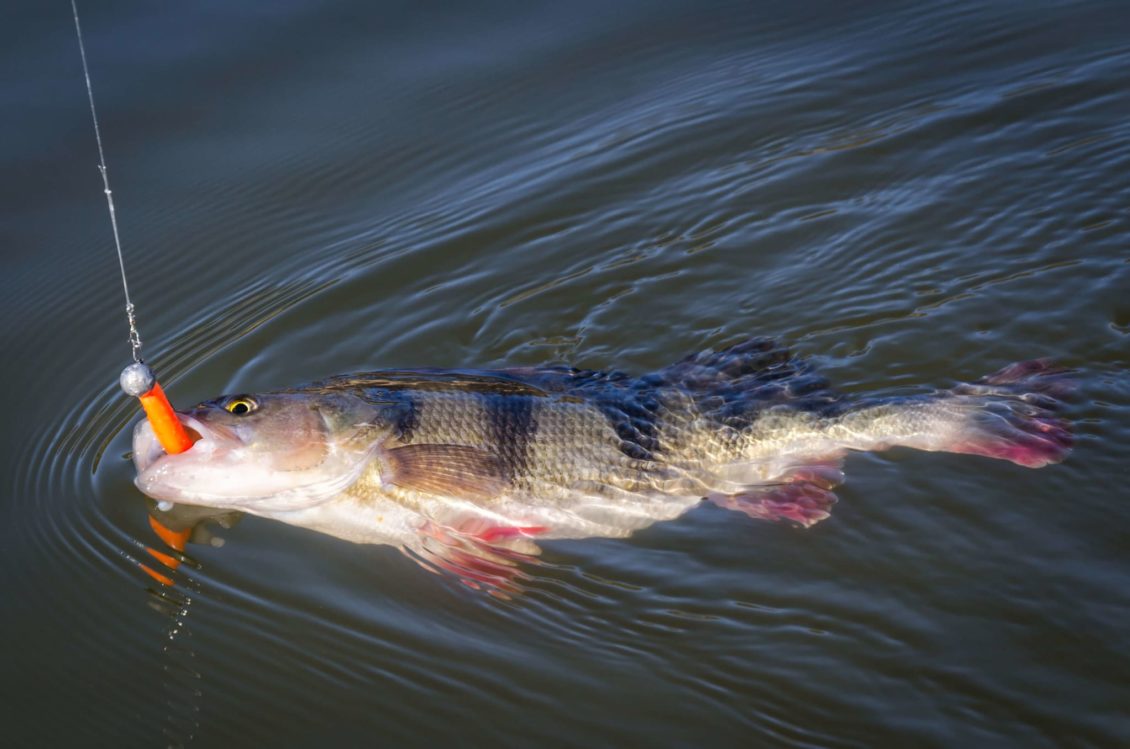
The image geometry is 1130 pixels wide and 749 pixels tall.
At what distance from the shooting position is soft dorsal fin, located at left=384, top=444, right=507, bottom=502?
4.64 metres

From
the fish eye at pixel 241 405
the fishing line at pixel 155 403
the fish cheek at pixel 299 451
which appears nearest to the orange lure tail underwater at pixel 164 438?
the fishing line at pixel 155 403

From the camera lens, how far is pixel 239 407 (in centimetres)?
484

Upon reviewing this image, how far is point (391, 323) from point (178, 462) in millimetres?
1858

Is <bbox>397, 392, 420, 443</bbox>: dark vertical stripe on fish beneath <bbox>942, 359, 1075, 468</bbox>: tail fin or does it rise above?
above

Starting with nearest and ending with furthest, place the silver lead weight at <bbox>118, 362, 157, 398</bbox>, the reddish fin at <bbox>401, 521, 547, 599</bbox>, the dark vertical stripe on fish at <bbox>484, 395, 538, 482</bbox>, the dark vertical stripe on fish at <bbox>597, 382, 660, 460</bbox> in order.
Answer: the silver lead weight at <bbox>118, 362, 157, 398</bbox> < the reddish fin at <bbox>401, 521, 547, 599</bbox> < the dark vertical stripe on fish at <bbox>484, 395, 538, 482</bbox> < the dark vertical stripe on fish at <bbox>597, 382, 660, 460</bbox>

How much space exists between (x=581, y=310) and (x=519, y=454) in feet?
5.69

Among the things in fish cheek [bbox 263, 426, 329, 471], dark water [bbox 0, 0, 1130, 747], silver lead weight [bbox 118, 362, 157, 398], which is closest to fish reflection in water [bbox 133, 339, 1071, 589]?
fish cheek [bbox 263, 426, 329, 471]

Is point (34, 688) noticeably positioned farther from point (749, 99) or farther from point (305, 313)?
point (749, 99)

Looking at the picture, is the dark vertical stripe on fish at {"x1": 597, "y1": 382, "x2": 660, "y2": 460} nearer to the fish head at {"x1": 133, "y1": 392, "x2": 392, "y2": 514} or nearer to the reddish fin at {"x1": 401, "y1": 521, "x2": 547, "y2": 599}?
the reddish fin at {"x1": 401, "y1": 521, "x2": 547, "y2": 599}

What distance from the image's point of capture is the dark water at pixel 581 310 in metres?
4.06

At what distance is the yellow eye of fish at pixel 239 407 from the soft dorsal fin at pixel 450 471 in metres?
0.65

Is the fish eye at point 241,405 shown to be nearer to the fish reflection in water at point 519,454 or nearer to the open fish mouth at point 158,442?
the fish reflection in water at point 519,454

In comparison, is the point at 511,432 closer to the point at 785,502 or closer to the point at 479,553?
the point at 479,553

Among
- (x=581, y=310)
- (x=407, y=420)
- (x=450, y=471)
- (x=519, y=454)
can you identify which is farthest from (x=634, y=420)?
(x=581, y=310)
